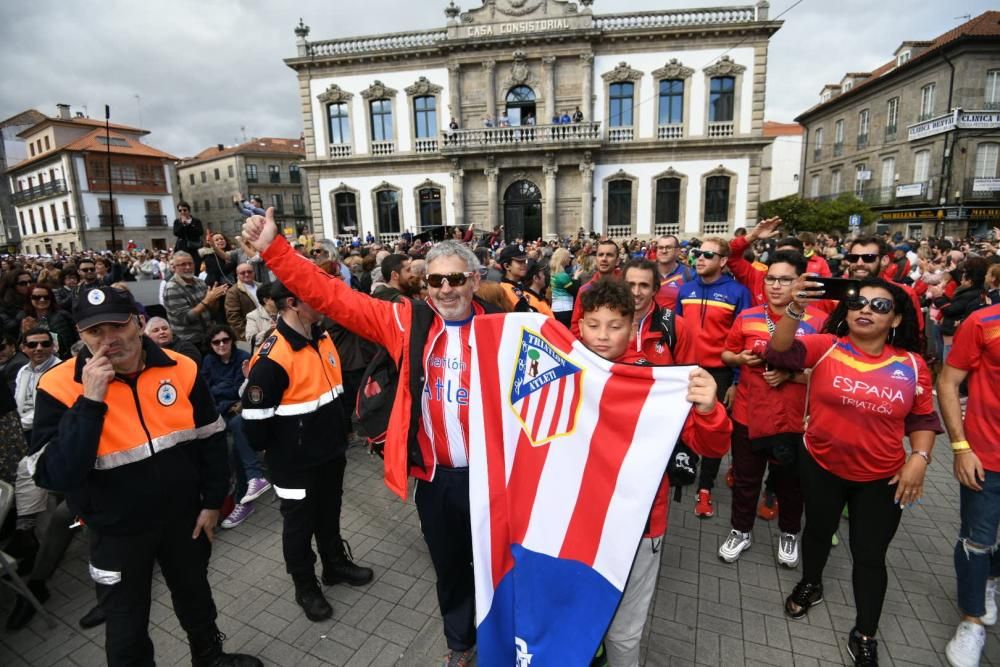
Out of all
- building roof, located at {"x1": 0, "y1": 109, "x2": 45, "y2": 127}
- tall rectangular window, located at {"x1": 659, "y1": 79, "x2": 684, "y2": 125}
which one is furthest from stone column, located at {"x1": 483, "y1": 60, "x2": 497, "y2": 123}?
building roof, located at {"x1": 0, "y1": 109, "x2": 45, "y2": 127}

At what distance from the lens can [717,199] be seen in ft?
81.0

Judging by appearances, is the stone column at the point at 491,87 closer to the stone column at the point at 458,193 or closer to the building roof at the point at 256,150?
the stone column at the point at 458,193

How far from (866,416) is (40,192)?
208 feet

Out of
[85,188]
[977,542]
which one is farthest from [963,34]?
[85,188]

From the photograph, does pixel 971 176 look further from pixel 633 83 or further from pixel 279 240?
pixel 279 240

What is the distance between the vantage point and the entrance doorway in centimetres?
2594

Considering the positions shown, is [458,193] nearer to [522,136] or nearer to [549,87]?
[522,136]

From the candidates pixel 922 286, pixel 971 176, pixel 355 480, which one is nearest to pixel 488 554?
pixel 355 480

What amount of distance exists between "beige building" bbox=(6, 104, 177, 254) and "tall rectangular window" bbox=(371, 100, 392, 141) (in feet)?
95.0

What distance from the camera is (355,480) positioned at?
5.29 metres

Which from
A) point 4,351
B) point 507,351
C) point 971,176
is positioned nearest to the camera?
point 507,351

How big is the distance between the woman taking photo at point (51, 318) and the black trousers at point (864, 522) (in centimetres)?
722

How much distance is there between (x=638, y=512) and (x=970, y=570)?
7.97 ft

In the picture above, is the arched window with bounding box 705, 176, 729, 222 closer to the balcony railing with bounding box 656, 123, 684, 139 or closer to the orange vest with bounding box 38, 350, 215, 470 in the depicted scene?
the balcony railing with bounding box 656, 123, 684, 139
